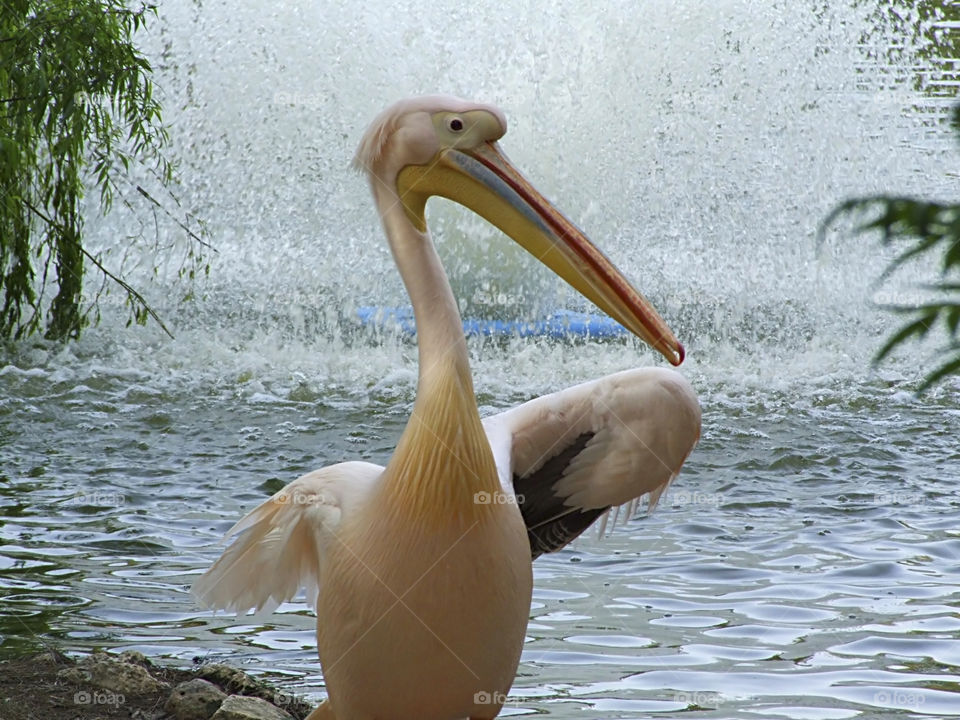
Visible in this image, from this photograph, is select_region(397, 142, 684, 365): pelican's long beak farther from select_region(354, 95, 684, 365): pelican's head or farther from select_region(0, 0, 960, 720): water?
select_region(0, 0, 960, 720): water

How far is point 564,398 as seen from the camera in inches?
108

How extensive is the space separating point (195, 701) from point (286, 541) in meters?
0.59

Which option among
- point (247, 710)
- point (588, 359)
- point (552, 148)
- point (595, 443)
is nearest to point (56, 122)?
point (588, 359)

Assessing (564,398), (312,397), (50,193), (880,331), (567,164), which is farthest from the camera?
(567,164)

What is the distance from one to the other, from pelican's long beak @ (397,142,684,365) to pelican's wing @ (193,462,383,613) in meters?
0.58

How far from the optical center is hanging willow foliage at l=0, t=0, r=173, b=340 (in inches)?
205

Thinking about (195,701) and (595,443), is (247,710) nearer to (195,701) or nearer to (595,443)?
(195,701)

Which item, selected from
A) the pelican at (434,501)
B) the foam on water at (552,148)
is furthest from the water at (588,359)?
the pelican at (434,501)

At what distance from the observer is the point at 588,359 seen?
7297 mm

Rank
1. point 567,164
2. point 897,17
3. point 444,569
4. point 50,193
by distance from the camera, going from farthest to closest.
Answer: point 897,17 → point 567,164 → point 50,193 → point 444,569

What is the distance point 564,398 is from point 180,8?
25.1ft

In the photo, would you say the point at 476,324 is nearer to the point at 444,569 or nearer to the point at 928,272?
the point at 928,272

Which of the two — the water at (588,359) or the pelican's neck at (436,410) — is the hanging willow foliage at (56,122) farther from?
the pelican's neck at (436,410)

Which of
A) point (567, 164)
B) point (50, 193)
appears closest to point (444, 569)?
point (50, 193)
